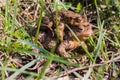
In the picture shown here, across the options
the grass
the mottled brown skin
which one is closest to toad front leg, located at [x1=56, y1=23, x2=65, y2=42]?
the mottled brown skin

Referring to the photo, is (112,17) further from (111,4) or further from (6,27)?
(6,27)

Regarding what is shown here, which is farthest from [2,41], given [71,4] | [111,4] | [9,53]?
[111,4]

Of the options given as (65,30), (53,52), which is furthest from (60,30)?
(53,52)

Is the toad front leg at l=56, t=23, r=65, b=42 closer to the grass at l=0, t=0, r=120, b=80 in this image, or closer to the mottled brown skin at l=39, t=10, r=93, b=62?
the mottled brown skin at l=39, t=10, r=93, b=62

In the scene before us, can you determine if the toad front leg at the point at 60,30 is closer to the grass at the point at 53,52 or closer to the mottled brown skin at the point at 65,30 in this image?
the mottled brown skin at the point at 65,30

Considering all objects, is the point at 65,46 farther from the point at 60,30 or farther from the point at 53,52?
the point at 53,52

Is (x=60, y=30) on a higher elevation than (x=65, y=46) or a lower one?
higher
